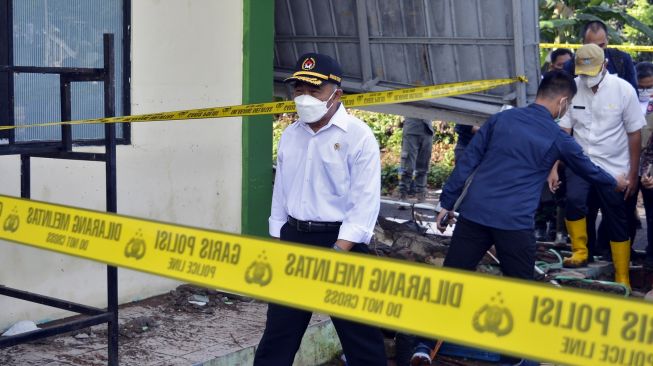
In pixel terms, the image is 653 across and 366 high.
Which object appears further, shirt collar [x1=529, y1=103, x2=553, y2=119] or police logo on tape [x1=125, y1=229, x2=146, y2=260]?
shirt collar [x1=529, y1=103, x2=553, y2=119]

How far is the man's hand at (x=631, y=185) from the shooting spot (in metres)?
7.82

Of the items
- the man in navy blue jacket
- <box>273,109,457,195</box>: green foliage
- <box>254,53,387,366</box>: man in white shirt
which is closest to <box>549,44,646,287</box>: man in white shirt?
the man in navy blue jacket

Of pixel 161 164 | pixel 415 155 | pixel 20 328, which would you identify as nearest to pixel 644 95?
pixel 415 155

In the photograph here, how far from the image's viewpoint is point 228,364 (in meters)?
5.61

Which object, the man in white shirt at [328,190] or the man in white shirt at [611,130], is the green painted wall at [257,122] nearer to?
the man in white shirt at [611,130]

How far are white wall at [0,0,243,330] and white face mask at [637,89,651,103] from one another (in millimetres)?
3912

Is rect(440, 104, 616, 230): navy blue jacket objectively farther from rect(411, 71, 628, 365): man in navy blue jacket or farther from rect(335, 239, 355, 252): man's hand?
rect(335, 239, 355, 252): man's hand

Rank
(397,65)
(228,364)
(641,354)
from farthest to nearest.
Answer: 1. (397,65)
2. (228,364)
3. (641,354)

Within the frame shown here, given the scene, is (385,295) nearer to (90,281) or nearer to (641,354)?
(641,354)

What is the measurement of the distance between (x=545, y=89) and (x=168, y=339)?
2765 mm

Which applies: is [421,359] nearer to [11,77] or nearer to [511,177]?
[511,177]

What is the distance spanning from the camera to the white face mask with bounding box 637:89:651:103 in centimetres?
892

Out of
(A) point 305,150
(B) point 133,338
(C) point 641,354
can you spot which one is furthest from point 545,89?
(C) point 641,354

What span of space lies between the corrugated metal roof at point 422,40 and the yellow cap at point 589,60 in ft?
1.11
